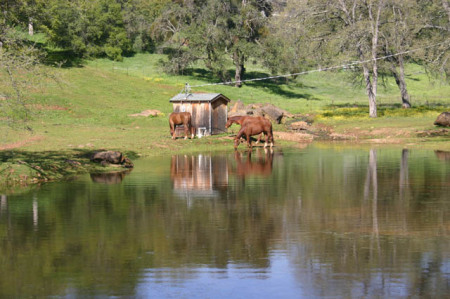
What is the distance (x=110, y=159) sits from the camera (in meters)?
29.1

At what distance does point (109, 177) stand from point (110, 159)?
2.56 meters

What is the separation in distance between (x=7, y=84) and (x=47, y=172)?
13.7 feet

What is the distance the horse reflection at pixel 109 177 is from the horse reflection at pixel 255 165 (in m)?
5.08

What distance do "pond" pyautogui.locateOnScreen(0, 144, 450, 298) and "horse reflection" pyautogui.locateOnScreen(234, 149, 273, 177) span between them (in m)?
0.72

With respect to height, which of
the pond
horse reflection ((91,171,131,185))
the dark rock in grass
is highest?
the dark rock in grass

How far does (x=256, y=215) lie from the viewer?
17766 millimetres

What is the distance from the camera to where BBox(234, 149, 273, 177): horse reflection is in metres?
27.6

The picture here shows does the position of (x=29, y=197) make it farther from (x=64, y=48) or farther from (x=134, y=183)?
(x=64, y=48)

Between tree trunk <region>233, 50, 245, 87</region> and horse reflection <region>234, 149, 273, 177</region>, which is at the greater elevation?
tree trunk <region>233, 50, 245, 87</region>

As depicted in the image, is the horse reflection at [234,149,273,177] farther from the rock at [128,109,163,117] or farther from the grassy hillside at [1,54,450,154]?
the rock at [128,109,163,117]

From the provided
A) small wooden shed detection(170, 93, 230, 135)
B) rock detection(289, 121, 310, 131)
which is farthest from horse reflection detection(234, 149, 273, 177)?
rock detection(289, 121, 310, 131)

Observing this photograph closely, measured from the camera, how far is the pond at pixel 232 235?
1134 centimetres

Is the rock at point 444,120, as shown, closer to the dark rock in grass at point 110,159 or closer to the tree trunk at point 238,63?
the dark rock in grass at point 110,159

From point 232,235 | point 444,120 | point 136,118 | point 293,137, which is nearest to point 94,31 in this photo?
point 136,118
